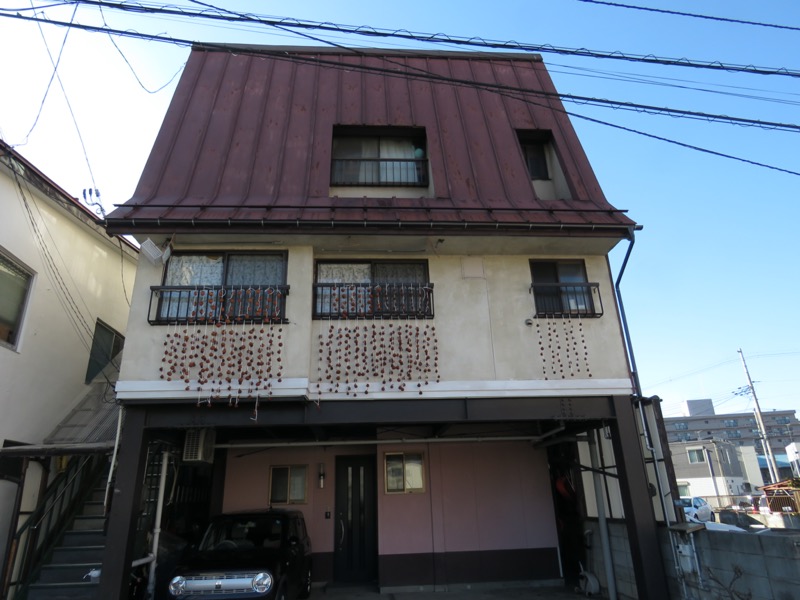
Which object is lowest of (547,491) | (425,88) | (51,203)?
(547,491)

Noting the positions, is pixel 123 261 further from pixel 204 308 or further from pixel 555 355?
pixel 555 355

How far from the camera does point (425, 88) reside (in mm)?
9727

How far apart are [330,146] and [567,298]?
494 cm

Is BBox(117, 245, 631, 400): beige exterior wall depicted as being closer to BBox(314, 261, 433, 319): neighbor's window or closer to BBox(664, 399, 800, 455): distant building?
BBox(314, 261, 433, 319): neighbor's window

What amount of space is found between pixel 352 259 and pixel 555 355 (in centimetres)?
355

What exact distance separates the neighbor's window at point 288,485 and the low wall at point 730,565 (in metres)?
5.87

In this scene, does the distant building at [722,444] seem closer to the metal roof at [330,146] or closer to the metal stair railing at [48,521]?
the metal roof at [330,146]

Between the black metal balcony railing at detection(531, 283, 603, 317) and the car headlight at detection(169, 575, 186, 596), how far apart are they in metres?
6.04

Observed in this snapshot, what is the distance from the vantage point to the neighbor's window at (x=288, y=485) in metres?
9.17

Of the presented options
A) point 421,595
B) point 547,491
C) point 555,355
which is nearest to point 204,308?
point 555,355

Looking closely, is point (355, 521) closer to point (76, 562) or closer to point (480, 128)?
point (76, 562)

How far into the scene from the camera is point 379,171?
29.0ft

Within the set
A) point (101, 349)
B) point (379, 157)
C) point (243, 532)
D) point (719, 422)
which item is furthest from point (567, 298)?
point (719, 422)

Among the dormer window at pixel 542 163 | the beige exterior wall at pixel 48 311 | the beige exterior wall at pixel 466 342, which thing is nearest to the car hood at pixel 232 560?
the beige exterior wall at pixel 466 342
